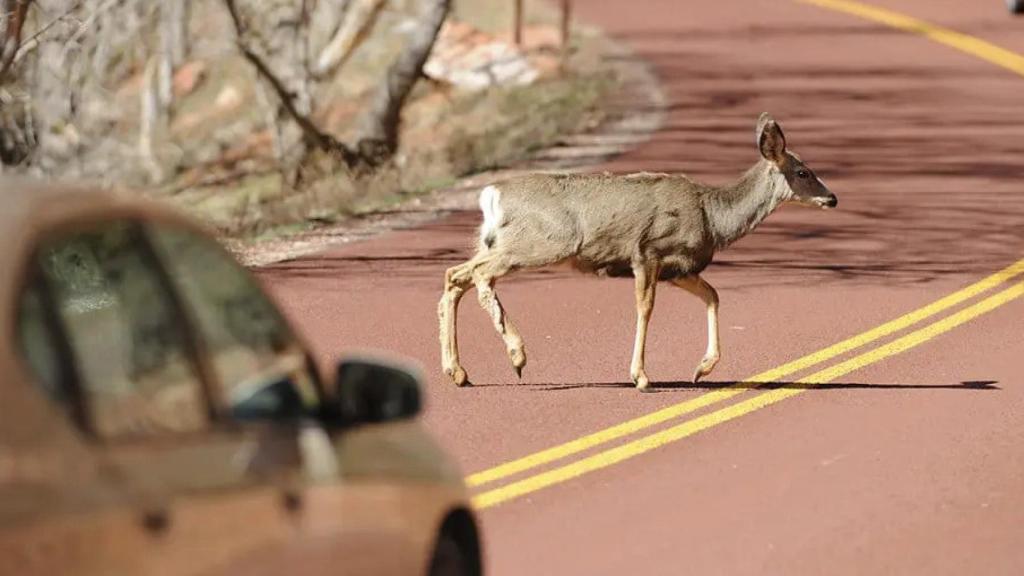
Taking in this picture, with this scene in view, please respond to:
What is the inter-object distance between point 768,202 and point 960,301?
2.55 m

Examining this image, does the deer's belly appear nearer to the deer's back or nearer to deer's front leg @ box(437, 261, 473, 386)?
the deer's back

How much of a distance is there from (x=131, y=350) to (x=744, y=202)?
840 cm

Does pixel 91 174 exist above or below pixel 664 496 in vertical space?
below

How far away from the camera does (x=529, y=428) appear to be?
38.8 feet

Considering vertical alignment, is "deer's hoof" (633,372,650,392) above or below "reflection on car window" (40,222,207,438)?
below

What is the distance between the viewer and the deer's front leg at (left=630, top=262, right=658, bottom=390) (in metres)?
12.8

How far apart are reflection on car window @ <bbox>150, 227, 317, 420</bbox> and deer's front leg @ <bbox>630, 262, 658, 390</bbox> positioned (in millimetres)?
6860

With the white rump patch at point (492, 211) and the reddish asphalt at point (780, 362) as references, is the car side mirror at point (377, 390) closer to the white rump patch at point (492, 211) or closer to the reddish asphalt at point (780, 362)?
the reddish asphalt at point (780, 362)

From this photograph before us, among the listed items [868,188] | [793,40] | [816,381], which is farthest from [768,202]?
[793,40]

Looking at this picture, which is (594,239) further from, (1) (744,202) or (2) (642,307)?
(1) (744,202)

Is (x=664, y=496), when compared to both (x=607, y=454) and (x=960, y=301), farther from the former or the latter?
(x=960, y=301)

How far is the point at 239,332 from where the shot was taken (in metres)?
5.80

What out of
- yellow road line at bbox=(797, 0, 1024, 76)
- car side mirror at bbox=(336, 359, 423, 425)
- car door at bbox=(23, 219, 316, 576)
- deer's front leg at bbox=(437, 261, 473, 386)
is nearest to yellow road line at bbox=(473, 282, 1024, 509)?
deer's front leg at bbox=(437, 261, 473, 386)

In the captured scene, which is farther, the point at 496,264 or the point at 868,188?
the point at 868,188
